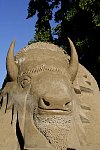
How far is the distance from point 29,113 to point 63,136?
45 centimetres

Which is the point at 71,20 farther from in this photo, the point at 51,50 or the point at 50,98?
the point at 50,98

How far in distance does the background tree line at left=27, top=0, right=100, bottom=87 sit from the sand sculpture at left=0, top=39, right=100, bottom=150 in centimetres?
757

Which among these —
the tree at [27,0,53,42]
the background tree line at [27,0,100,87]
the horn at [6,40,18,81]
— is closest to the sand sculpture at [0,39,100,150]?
the horn at [6,40,18,81]

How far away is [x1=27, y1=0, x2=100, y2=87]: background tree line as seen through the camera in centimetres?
1291

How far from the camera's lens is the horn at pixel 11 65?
4.42 metres

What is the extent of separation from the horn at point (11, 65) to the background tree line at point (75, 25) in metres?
7.96

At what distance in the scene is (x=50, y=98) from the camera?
154 inches

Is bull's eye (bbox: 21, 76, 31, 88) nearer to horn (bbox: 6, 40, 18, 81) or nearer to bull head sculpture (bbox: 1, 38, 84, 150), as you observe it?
bull head sculpture (bbox: 1, 38, 84, 150)

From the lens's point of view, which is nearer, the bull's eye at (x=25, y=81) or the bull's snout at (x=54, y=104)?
the bull's snout at (x=54, y=104)

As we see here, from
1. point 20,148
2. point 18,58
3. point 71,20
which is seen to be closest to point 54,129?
point 20,148

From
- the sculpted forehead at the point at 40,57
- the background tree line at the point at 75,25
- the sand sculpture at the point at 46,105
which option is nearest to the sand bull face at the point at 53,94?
the sand sculpture at the point at 46,105

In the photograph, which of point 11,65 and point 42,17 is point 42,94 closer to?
point 11,65

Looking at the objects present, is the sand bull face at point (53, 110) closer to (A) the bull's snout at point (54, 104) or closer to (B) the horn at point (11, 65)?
(A) the bull's snout at point (54, 104)

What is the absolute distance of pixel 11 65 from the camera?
4430 millimetres
